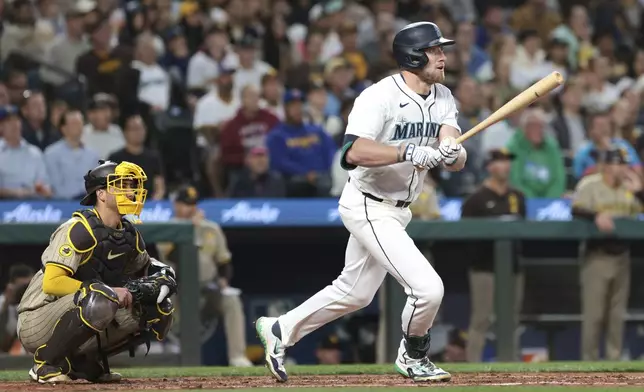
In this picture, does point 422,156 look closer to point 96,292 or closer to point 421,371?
point 421,371

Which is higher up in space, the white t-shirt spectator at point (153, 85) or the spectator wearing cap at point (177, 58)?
the spectator wearing cap at point (177, 58)

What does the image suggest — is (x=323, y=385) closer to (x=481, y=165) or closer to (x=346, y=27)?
(x=481, y=165)

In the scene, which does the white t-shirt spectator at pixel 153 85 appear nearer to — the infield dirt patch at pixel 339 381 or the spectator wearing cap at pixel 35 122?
the spectator wearing cap at pixel 35 122

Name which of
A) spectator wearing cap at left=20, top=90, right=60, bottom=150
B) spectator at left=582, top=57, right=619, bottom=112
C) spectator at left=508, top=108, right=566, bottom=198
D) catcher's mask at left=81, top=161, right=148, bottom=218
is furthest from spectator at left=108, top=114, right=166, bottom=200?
spectator at left=582, top=57, right=619, bottom=112

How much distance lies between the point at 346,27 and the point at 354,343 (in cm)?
431

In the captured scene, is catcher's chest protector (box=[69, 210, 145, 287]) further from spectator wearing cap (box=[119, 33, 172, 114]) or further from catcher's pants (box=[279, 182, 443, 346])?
spectator wearing cap (box=[119, 33, 172, 114])

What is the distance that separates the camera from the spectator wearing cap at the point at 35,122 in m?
11.9

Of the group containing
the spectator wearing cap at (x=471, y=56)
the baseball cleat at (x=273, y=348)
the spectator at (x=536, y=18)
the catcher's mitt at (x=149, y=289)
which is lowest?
the baseball cleat at (x=273, y=348)

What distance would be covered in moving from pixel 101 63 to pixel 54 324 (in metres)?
6.54

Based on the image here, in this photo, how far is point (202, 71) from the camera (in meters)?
13.7

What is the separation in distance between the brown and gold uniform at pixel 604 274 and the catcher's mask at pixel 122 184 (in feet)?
17.4

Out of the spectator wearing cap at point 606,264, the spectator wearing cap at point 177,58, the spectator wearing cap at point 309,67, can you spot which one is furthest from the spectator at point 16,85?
the spectator wearing cap at point 606,264

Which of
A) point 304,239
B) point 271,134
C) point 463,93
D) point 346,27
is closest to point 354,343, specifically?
point 304,239

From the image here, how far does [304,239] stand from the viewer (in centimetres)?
1190
